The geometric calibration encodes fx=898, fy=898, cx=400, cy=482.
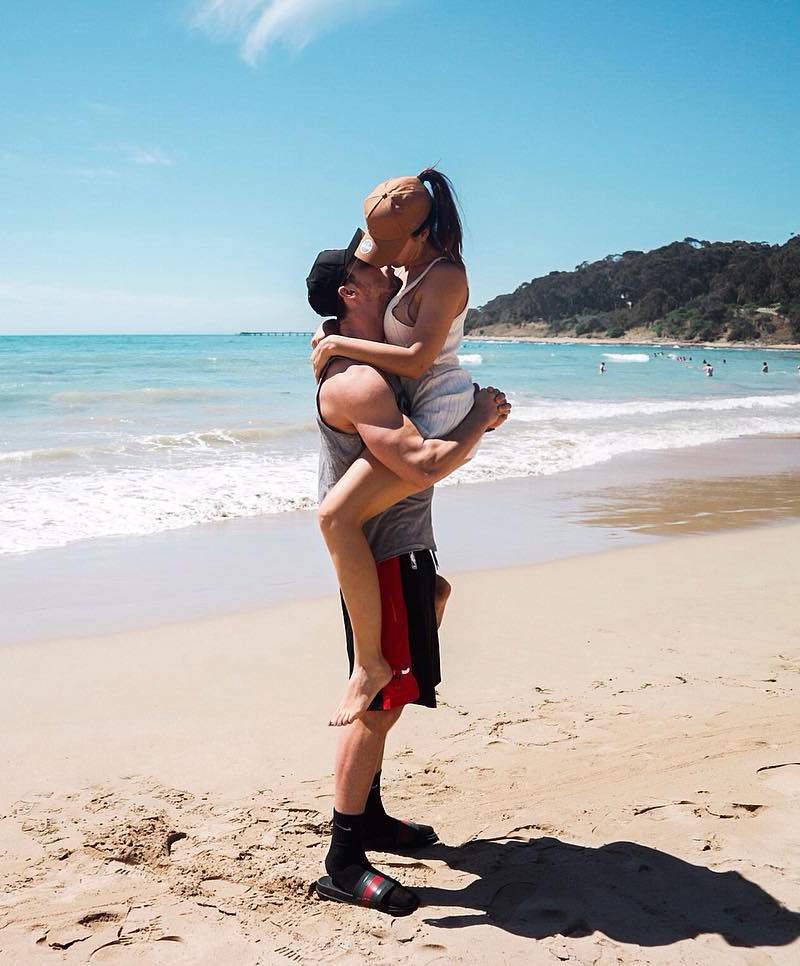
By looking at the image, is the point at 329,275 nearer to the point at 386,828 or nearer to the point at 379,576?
the point at 379,576

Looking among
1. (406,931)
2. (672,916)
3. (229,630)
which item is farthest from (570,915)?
(229,630)

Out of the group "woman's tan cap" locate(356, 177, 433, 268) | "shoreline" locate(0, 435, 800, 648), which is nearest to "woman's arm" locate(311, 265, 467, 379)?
"woman's tan cap" locate(356, 177, 433, 268)

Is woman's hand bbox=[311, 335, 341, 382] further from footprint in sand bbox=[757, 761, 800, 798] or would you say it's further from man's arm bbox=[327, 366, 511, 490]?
footprint in sand bbox=[757, 761, 800, 798]

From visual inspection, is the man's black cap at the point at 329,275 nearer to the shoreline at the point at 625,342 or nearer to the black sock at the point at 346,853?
the black sock at the point at 346,853

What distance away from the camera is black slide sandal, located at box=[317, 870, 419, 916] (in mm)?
2699

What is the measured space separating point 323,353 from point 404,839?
1.68 m

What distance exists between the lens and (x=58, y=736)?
394 cm

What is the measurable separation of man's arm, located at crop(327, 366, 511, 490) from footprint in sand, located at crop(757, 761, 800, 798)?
1848mm

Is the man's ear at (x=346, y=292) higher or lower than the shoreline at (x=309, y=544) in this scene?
higher

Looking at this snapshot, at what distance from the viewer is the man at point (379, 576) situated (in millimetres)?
2717

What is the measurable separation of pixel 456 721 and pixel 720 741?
1.14 meters

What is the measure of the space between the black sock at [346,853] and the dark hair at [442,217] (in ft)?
5.73

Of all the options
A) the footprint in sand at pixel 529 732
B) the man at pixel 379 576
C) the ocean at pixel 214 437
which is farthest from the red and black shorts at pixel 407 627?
the ocean at pixel 214 437

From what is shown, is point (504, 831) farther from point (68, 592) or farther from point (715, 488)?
point (715, 488)
